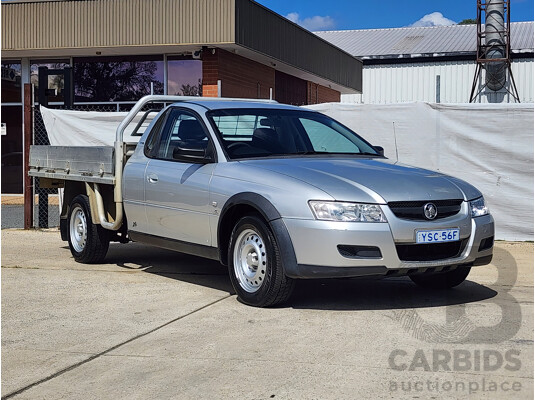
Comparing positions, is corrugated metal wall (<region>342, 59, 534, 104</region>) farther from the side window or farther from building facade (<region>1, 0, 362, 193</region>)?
the side window

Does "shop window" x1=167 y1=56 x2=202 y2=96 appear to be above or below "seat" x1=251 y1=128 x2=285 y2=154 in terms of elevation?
above

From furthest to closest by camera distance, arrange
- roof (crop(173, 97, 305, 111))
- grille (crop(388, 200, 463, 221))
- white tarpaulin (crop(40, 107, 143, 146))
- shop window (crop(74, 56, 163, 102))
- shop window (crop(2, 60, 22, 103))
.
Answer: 1. shop window (crop(2, 60, 22, 103))
2. shop window (crop(74, 56, 163, 102))
3. white tarpaulin (crop(40, 107, 143, 146))
4. roof (crop(173, 97, 305, 111))
5. grille (crop(388, 200, 463, 221))

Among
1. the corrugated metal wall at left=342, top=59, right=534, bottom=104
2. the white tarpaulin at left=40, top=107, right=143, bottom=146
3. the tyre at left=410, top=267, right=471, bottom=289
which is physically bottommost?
the tyre at left=410, top=267, right=471, bottom=289

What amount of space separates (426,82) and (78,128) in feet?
86.8

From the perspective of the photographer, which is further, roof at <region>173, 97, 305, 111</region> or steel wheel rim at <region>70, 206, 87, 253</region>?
steel wheel rim at <region>70, 206, 87, 253</region>

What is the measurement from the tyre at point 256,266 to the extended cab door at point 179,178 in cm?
47

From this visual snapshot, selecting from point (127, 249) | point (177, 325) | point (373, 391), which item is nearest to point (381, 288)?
point (177, 325)

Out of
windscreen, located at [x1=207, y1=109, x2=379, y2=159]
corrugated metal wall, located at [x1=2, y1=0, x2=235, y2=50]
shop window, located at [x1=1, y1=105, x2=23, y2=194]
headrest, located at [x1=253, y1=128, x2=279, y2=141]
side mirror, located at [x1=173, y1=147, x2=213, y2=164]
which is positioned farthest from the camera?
shop window, located at [x1=1, y1=105, x2=23, y2=194]

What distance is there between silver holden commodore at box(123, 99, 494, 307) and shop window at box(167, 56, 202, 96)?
9648 mm

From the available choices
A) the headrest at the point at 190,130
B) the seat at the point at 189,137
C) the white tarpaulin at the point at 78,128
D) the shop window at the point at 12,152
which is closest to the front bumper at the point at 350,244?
the seat at the point at 189,137

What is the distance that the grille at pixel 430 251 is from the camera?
646 centimetres

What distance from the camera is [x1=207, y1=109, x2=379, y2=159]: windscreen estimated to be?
754cm

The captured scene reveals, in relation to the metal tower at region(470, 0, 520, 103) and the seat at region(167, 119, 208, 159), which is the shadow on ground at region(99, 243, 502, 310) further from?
the metal tower at region(470, 0, 520, 103)

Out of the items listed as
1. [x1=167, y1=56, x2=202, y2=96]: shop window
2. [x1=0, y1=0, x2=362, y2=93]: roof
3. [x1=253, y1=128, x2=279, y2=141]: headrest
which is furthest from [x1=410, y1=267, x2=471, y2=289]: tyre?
[x1=167, y1=56, x2=202, y2=96]: shop window
